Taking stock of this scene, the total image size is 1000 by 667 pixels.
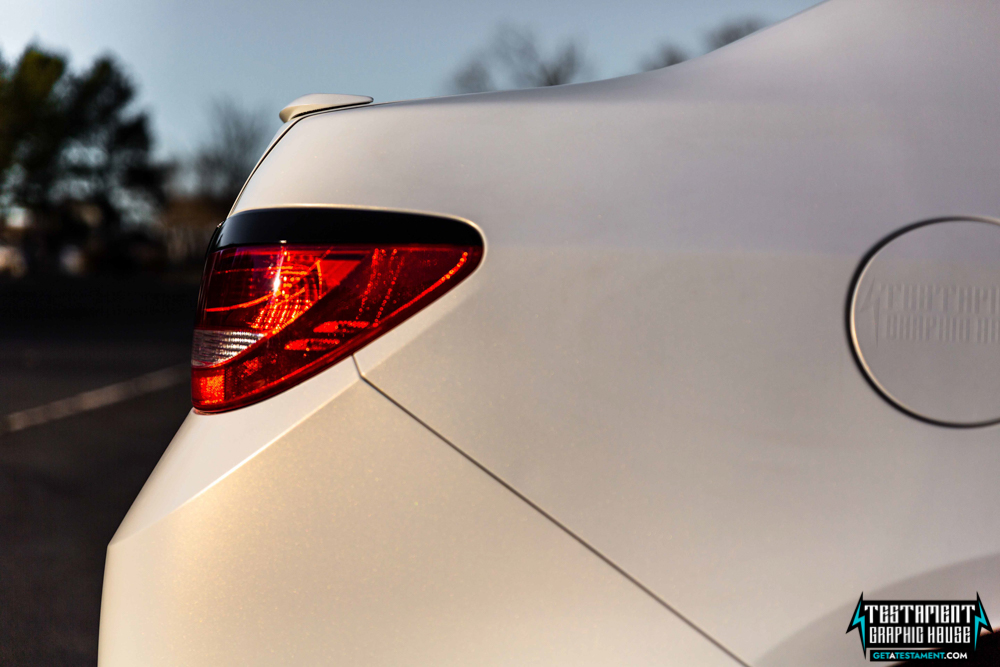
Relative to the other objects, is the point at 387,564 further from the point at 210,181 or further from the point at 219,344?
the point at 210,181

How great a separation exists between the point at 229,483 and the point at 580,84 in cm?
78

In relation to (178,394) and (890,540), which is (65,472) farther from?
(890,540)

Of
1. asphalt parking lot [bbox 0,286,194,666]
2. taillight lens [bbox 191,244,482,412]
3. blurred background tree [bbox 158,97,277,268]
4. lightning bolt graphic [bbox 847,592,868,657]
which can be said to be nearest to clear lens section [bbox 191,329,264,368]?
taillight lens [bbox 191,244,482,412]

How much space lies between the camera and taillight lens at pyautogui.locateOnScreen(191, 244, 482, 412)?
96 centimetres

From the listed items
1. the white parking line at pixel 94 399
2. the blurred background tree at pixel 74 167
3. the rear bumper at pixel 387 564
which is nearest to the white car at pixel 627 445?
the rear bumper at pixel 387 564

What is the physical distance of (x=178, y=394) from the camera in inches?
292

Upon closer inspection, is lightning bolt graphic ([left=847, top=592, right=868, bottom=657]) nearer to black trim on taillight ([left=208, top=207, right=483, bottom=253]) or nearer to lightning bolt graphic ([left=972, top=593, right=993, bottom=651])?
lightning bolt graphic ([left=972, top=593, right=993, bottom=651])

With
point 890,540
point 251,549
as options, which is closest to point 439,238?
point 251,549

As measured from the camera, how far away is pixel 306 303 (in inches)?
38.7

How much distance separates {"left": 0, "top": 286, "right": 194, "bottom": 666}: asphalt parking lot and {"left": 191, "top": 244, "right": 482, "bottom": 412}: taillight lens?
1.90 meters

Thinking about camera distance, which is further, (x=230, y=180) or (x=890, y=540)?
(x=230, y=180)

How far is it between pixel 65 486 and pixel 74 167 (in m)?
17.7

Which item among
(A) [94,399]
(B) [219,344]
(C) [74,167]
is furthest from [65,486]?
(C) [74,167]

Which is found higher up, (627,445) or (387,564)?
(627,445)
